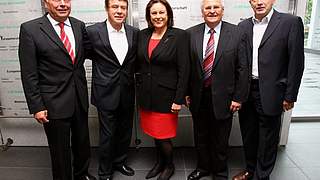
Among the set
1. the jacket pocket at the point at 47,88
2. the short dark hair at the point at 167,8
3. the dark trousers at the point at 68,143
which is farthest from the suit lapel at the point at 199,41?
the jacket pocket at the point at 47,88

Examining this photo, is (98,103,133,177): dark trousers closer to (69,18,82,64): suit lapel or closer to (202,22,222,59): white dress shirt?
(69,18,82,64): suit lapel

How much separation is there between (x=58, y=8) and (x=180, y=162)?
1909 millimetres

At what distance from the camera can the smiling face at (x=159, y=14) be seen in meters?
2.14

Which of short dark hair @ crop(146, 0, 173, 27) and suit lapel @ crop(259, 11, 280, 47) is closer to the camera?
suit lapel @ crop(259, 11, 280, 47)

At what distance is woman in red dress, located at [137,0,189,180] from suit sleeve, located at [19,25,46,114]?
0.81 meters

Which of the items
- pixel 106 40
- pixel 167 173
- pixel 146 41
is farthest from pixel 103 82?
pixel 167 173

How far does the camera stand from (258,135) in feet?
7.83

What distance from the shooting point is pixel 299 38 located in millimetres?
2006

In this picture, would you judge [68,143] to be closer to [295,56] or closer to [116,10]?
[116,10]

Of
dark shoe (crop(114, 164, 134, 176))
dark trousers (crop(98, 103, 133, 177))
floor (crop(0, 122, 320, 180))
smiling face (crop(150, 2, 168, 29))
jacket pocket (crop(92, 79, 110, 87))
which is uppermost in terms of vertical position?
smiling face (crop(150, 2, 168, 29))

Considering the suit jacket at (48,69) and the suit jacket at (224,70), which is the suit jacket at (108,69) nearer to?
the suit jacket at (48,69)

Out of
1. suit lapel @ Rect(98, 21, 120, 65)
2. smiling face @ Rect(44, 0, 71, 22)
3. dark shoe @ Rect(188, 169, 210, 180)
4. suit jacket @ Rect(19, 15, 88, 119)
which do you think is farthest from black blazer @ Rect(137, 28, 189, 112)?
dark shoe @ Rect(188, 169, 210, 180)

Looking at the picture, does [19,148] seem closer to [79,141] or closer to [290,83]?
[79,141]

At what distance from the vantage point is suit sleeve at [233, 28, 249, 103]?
2.11 meters
